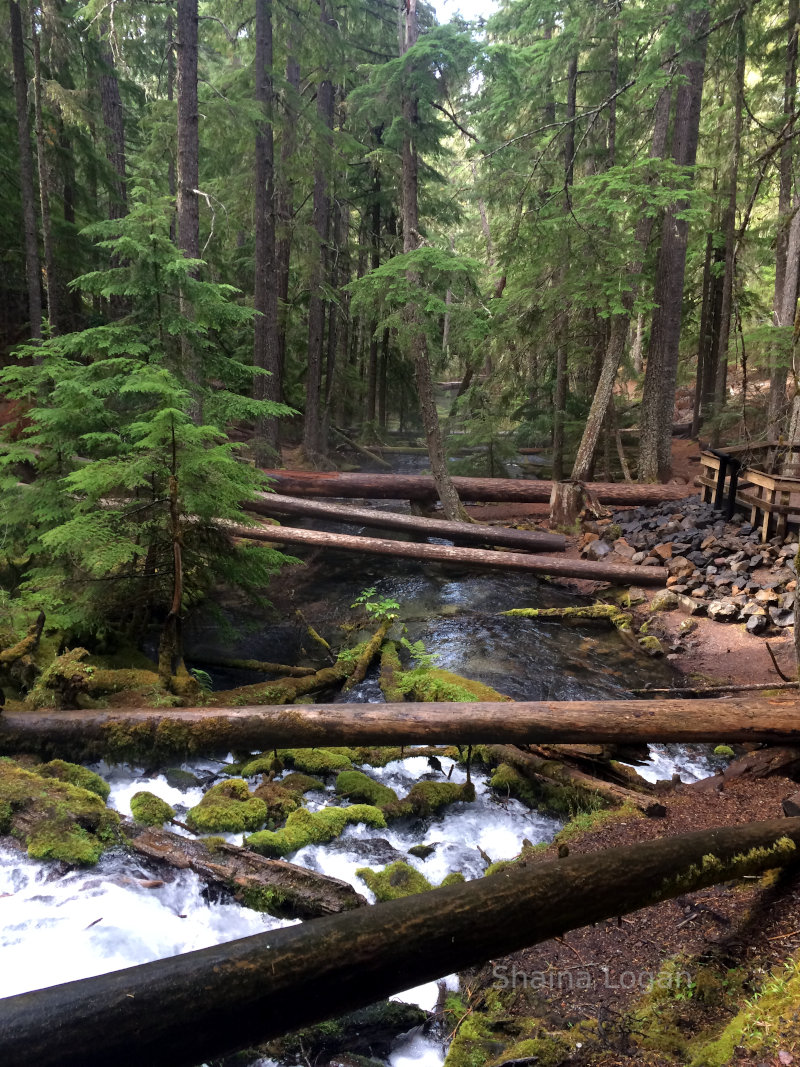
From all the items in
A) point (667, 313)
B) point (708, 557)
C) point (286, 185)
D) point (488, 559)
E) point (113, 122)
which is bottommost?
point (488, 559)

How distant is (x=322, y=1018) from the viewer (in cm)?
216

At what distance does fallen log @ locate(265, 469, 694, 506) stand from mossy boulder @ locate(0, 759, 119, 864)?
443 inches

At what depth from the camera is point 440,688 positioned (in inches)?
273

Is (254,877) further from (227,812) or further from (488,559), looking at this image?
(488,559)

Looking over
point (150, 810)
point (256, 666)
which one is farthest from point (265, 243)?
point (150, 810)

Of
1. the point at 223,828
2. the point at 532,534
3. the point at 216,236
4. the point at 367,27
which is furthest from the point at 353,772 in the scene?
the point at 367,27

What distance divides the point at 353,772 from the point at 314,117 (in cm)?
1599

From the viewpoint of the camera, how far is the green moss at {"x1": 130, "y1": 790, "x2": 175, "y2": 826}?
5.03m

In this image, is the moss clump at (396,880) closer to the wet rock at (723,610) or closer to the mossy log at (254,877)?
the mossy log at (254,877)

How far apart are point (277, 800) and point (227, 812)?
45 centimetres

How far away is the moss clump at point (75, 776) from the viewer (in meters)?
5.29

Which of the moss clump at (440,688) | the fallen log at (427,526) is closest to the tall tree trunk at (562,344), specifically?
the fallen log at (427,526)

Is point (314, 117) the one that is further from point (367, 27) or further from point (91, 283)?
point (91, 283)

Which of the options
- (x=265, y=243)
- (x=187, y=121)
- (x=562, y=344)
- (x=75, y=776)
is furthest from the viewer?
(x=562, y=344)
